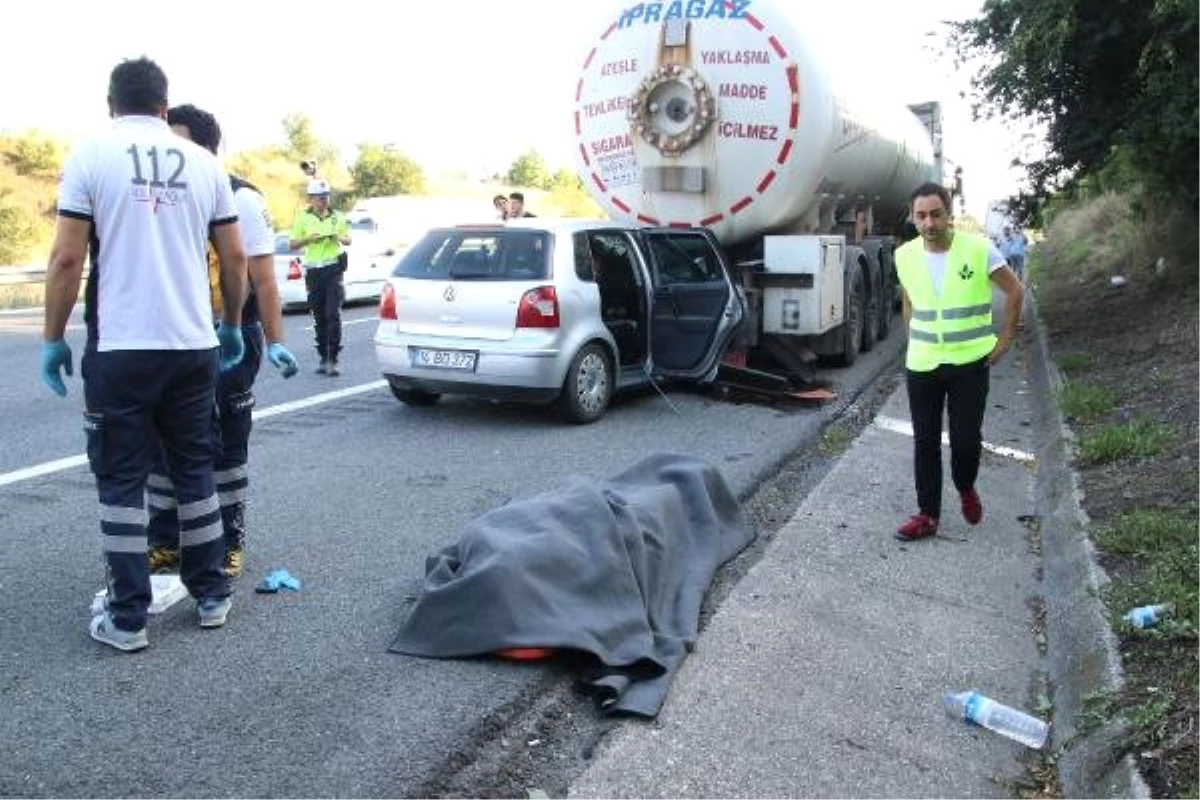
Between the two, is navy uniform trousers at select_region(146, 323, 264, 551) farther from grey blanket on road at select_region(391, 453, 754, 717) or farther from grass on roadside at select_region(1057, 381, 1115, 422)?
grass on roadside at select_region(1057, 381, 1115, 422)

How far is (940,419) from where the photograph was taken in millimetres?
5441

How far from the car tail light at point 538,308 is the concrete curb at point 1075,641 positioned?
3.45m

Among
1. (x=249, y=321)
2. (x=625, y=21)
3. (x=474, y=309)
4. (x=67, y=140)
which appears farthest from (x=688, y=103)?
(x=67, y=140)

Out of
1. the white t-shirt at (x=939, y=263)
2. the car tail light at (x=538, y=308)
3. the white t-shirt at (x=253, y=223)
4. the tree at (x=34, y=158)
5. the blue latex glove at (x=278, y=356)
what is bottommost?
the car tail light at (x=538, y=308)

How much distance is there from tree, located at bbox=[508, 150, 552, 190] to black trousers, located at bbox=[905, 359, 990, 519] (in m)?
63.7

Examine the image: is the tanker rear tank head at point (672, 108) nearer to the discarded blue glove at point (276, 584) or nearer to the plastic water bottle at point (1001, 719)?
the discarded blue glove at point (276, 584)

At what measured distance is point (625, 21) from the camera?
9.38 metres

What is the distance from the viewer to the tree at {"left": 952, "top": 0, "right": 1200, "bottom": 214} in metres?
9.58

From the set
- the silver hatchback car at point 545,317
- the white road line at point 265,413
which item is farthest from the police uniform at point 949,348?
the white road line at point 265,413

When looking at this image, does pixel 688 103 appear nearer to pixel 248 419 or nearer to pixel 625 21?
pixel 625 21

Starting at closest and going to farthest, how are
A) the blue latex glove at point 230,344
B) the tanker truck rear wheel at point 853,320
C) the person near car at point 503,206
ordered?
1. the blue latex glove at point 230,344
2. the tanker truck rear wheel at point 853,320
3. the person near car at point 503,206

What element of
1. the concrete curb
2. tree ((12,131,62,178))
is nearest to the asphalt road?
the concrete curb

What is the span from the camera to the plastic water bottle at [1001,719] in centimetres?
339

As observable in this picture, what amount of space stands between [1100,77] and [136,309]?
1075 centimetres
